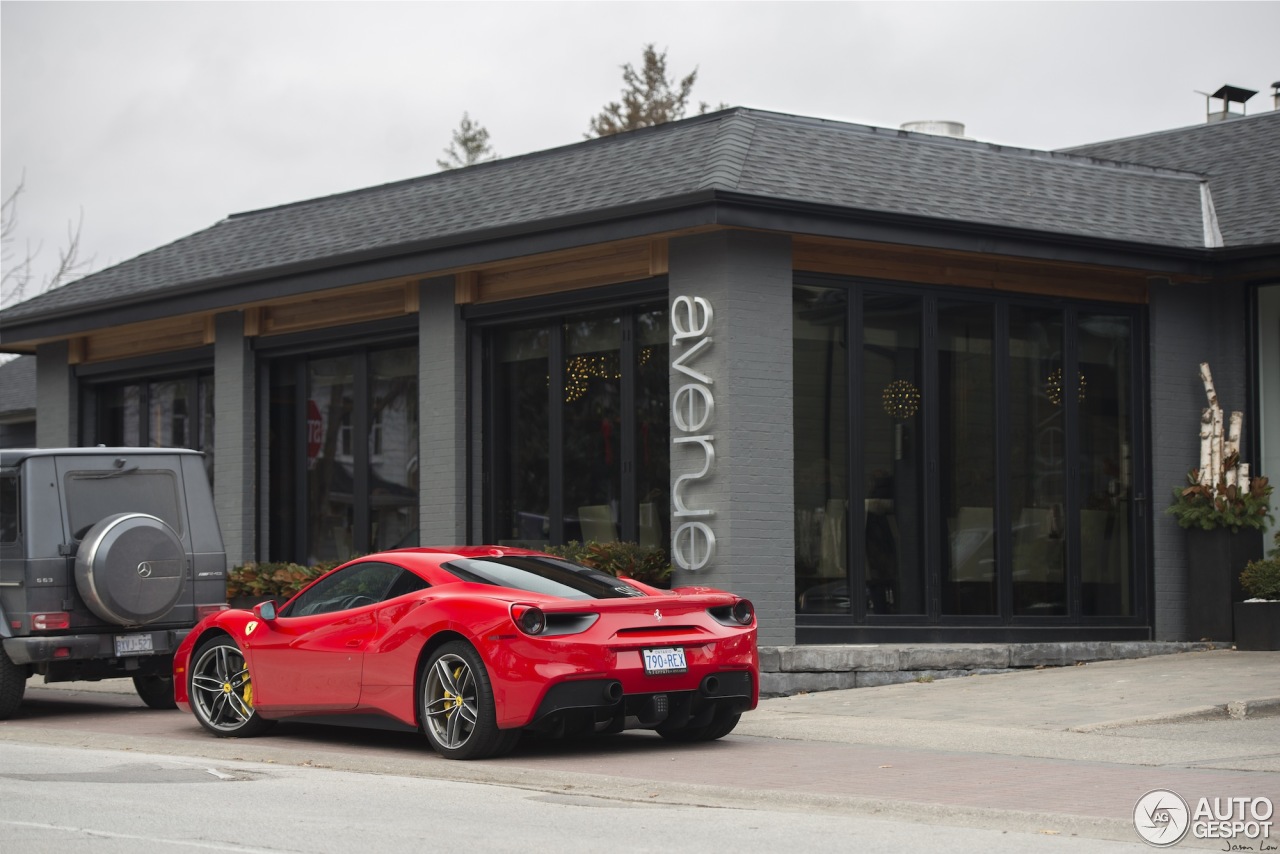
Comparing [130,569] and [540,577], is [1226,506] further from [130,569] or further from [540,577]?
[130,569]

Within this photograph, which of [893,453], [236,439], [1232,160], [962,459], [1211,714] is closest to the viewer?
[1211,714]

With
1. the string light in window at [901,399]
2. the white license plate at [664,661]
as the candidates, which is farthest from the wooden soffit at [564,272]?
the white license plate at [664,661]

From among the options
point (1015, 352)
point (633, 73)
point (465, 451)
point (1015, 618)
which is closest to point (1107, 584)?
point (1015, 618)

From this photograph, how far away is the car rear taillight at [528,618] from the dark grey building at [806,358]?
4741mm

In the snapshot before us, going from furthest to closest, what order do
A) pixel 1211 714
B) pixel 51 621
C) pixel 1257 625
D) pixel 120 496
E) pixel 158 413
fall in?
pixel 158 413
pixel 1257 625
pixel 120 496
pixel 51 621
pixel 1211 714

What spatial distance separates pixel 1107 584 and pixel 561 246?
6782mm

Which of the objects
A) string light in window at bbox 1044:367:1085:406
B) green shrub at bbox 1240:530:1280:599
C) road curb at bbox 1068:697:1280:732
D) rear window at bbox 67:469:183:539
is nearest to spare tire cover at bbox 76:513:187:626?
rear window at bbox 67:469:183:539

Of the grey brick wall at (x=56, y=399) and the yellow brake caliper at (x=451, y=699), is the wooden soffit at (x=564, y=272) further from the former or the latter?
the grey brick wall at (x=56, y=399)

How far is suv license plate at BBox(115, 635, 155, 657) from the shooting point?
43.1 feet

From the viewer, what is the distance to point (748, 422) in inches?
567

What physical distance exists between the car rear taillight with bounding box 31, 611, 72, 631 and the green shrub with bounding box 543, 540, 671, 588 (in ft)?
14.3

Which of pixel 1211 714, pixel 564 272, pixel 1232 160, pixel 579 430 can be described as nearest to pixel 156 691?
pixel 579 430

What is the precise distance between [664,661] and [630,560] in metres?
4.64

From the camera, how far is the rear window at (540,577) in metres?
10.4
